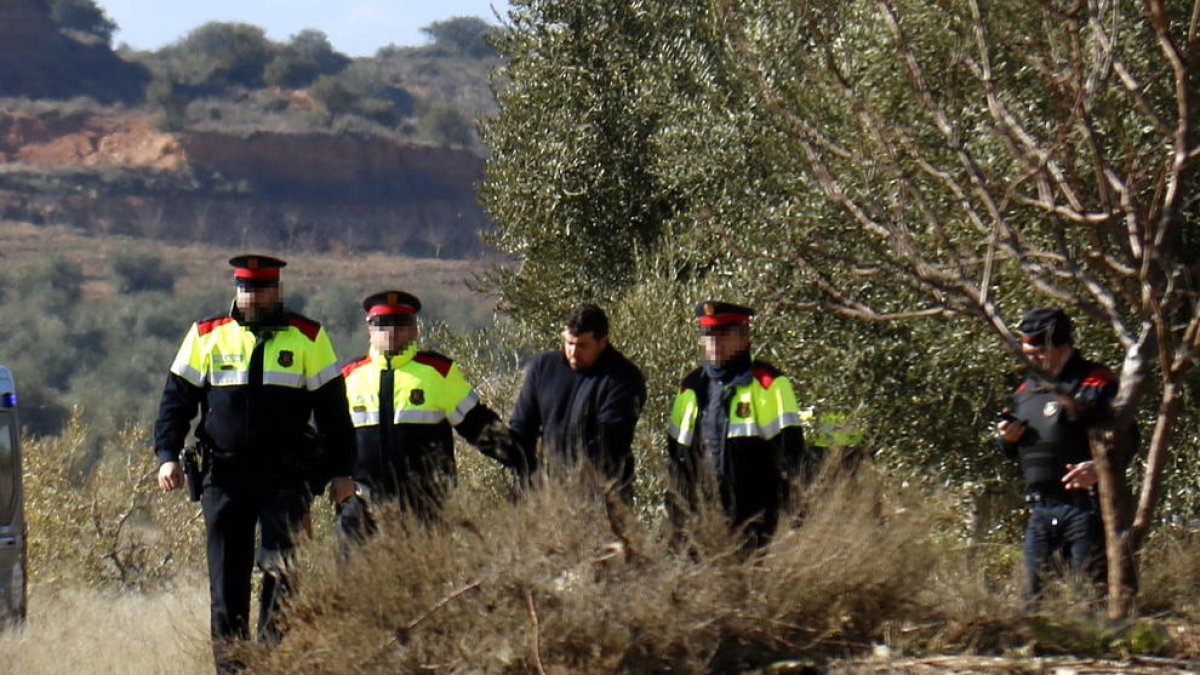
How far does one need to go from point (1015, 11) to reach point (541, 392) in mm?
2846

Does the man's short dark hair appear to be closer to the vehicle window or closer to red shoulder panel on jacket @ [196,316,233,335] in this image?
red shoulder panel on jacket @ [196,316,233,335]

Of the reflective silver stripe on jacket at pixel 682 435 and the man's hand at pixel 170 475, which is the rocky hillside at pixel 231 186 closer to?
the reflective silver stripe on jacket at pixel 682 435

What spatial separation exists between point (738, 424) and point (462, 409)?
Answer: 1238 millimetres

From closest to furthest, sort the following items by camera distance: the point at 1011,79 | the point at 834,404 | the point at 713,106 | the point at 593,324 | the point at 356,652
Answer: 1. the point at 356,652
2. the point at 593,324
3. the point at 1011,79
4. the point at 834,404
5. the point at 713,106

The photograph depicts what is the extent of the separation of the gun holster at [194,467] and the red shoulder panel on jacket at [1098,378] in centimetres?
359

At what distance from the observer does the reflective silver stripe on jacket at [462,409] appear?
7.89 metres

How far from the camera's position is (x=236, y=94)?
82250 millimetres

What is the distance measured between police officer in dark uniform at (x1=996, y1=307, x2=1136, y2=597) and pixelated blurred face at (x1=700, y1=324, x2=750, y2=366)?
3.87 feet

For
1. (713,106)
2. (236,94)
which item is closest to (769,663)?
(713,106)

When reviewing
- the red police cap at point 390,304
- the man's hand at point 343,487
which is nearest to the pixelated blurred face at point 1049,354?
the red police cap at point 390,304

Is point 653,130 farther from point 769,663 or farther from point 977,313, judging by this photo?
point 769,663

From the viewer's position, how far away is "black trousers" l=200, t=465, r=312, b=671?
709 cm

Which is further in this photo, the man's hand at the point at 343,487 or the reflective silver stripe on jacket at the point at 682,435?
the reflective silver stripe on jacket at the point at 682,435

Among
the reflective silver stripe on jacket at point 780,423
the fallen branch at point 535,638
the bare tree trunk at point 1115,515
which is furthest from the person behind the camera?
the reflective silver stripe on jacket at point 780,423
